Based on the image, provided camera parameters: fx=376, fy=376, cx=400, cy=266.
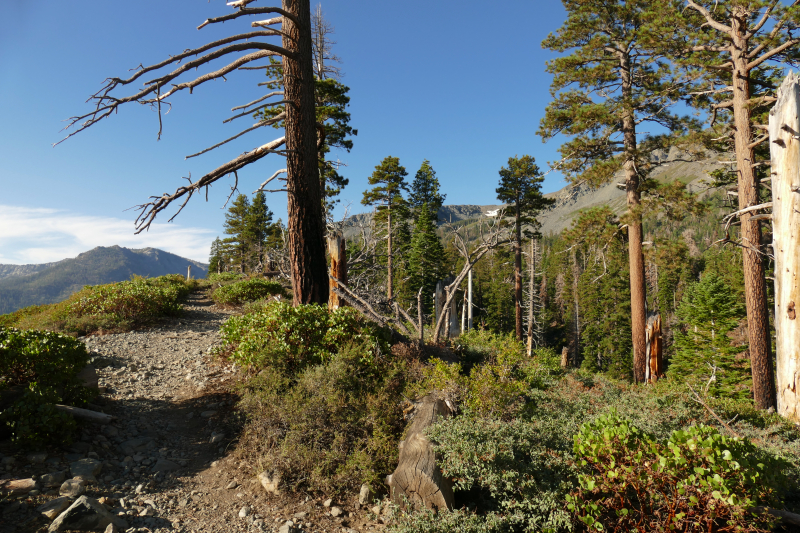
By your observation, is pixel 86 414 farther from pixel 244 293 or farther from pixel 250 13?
pixel 244 293

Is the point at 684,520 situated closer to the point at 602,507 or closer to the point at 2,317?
the point at 602,507

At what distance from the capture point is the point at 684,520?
8.34 feet

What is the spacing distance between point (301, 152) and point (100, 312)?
25.3 ft

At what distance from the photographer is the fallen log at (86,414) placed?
413 centimetres

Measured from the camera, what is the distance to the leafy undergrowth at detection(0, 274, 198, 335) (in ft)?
30.3

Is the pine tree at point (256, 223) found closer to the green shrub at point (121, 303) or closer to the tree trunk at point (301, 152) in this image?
the green shrub at point (121, 303)

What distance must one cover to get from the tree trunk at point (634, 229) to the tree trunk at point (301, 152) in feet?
31.8

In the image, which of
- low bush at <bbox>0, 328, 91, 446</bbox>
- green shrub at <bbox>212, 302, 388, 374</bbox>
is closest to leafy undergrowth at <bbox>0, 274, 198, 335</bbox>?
low bush at <bbox>0, 328, 91, 446</bbox>

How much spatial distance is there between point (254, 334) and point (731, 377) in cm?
2449

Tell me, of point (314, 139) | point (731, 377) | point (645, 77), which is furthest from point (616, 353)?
point (314, 139)

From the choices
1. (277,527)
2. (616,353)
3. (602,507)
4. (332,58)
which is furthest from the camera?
(616,353)

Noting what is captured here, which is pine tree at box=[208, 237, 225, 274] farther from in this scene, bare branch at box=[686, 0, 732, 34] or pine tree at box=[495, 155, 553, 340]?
bare branch at box=[686, 0, 732, 34]

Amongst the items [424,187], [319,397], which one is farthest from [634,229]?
[424,187]

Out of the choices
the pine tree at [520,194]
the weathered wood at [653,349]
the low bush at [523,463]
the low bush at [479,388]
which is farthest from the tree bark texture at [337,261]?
the pine tree at [520,194]
